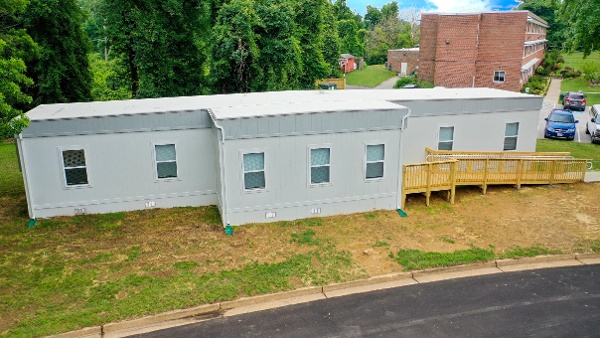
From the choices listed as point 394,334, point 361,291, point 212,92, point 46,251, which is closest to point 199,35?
point 212,92

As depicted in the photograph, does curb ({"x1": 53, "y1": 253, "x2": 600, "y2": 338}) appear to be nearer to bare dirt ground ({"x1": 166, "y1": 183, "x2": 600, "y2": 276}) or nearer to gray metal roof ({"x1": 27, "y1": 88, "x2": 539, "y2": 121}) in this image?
bare dirt ground ({"x1": 166, "y1": 183, "x2": 600, "y2": 276})

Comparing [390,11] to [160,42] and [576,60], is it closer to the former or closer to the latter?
[576,60]

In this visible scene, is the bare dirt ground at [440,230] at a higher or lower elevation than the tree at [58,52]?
lower

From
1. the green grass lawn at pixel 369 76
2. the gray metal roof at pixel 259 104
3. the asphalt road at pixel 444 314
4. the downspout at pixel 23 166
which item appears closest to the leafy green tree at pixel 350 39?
the green grass lawn at pixel 369 76

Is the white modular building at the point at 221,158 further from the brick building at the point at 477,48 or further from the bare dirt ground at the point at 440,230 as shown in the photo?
the brick building at the point at 477,48

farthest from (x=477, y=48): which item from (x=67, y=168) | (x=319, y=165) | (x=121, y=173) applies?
(x=67, y=168)

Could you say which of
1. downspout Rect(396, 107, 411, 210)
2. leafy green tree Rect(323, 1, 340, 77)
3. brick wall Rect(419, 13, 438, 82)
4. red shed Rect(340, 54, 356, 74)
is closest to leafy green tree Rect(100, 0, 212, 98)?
downspout Rect(396, 107, 411, 210)

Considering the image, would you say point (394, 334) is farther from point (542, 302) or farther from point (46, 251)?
point (46, 251)
